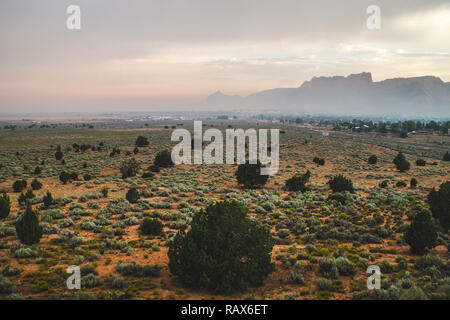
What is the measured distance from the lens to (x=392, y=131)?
102 metres

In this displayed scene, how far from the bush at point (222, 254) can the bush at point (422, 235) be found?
21.6 ft

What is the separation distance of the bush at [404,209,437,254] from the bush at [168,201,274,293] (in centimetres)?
657

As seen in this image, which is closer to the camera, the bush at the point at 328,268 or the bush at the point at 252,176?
the bush at the point at 328,268

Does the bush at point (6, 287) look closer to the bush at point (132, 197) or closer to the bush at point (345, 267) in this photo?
the bush at point (345, 267)

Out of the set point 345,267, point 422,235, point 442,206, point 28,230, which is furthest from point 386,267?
point 28,230

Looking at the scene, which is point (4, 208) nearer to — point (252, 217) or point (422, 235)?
point (252, 217)

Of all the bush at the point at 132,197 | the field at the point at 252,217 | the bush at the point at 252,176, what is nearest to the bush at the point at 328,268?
the field at the point at 252,217

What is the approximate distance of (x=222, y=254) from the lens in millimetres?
9055

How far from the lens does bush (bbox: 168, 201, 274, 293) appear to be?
8.80 m

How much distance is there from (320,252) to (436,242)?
514 centimetres

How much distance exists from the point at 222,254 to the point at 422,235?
28.4 feet

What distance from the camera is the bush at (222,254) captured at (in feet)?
28.9
